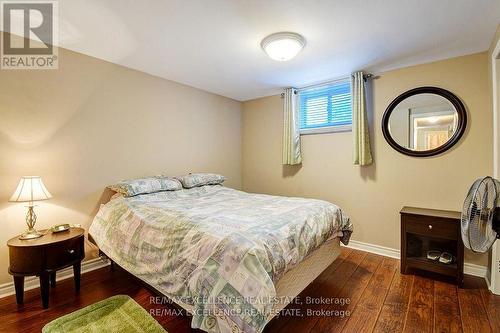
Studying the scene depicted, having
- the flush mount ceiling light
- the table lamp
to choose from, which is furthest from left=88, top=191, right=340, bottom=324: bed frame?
the flush mount ceiling light

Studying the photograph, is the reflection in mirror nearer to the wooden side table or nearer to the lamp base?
the wooden side table

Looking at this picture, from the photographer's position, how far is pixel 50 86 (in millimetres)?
2297

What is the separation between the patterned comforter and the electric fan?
920 millimetres

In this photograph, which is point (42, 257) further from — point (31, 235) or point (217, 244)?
point (217, 244)

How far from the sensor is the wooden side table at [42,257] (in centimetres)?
183

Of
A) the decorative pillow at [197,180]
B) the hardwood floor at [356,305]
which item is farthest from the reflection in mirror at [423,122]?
the decorative pillow at [197,180]

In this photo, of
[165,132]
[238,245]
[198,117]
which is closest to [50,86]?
[165,132]

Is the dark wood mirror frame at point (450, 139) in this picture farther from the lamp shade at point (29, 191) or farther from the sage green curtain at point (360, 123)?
the lamp shade at point (29, 191)

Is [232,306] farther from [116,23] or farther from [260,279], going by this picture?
[116,23]

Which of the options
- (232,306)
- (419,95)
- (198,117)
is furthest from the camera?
(198,117)

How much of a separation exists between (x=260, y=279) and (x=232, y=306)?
0.67 feet

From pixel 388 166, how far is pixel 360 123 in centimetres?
64

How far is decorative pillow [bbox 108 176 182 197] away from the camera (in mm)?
2434

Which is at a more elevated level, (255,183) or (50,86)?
(50,86)
